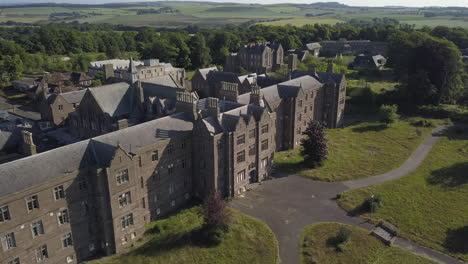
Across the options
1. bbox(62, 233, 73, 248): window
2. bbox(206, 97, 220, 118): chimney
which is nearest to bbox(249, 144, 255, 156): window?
bbox(206, 97, 220, 118): chimney

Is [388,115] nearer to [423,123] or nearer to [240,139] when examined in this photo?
[423,123]

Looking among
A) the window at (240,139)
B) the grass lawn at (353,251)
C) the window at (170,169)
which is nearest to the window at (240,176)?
the window at (240,139)

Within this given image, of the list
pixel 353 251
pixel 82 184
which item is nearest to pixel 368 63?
pixel 353 251

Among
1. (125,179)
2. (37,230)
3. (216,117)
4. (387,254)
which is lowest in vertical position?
(387,254)

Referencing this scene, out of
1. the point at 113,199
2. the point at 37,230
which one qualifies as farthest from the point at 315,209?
the point at 37,230

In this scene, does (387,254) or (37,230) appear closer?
(37,230)

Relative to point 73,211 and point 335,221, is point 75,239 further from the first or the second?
point 335,221

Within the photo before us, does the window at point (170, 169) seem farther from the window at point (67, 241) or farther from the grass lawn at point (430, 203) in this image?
the grass lawn at point (430, 203)
